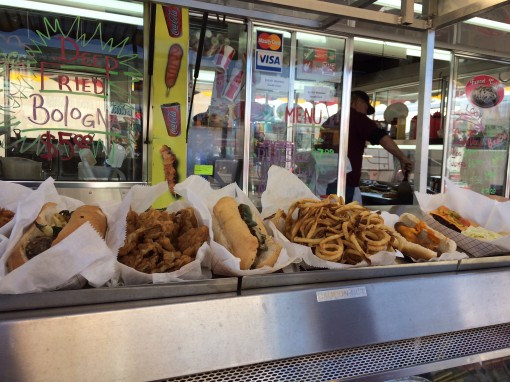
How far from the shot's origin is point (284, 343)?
964mm

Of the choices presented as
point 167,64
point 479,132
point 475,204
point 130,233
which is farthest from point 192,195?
point 479,132

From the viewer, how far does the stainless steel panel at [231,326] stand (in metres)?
0.78

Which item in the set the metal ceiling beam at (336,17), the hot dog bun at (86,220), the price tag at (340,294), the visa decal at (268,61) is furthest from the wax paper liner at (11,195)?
the visa decal at (268,61)

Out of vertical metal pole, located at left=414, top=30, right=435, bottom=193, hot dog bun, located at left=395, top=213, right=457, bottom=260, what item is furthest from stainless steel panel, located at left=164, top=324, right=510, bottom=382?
vertical metal pole, located at left=414, top=30, right=435, bottom=193

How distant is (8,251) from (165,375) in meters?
0.51

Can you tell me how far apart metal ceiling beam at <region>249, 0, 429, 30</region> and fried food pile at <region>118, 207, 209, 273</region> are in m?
0.89

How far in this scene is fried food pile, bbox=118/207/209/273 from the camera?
105 cm

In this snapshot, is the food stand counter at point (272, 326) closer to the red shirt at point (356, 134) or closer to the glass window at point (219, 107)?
the glass window at point (219, 107)

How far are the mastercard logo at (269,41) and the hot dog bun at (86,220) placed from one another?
11.3 feet

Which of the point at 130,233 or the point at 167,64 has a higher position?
the point at 167,64

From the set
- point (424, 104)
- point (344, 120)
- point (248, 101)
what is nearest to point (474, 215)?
point (424, 104)

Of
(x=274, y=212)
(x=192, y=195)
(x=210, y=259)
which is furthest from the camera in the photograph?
(x=274, y=212)

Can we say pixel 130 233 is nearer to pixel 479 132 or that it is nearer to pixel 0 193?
pixel 0 193

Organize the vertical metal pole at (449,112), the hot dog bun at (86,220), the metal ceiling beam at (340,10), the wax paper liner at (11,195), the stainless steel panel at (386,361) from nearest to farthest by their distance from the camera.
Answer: the stainless steel panel at (386,361), the hot dog bun at (86,220), the wax paper liner at (11,195), the metal ceiling beam at (340,10), the vertical metal pole at (449,112)
